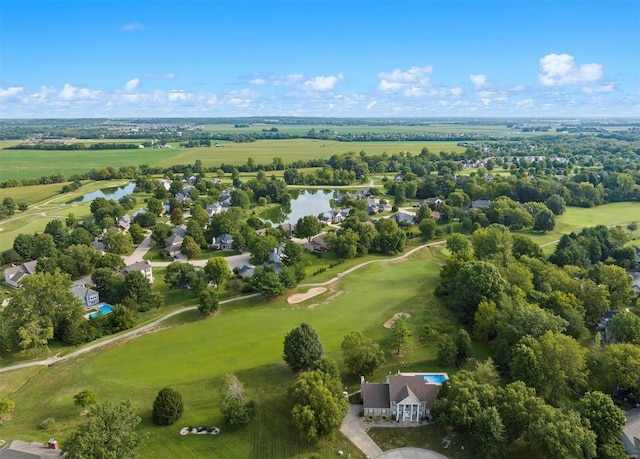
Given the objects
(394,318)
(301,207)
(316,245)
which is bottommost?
(394,318)

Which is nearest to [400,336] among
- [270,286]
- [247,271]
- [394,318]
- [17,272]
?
[394,318]

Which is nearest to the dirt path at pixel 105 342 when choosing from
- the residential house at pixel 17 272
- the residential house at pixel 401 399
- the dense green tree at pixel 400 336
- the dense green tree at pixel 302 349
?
the dense green tree at pixel 302 349

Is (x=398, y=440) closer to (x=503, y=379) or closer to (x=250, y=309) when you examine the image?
(x=503, y=379)

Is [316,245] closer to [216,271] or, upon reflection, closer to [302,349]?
[216,271]

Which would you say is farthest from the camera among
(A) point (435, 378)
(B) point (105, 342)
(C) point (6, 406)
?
(B) point (105, 342)

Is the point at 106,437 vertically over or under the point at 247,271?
over

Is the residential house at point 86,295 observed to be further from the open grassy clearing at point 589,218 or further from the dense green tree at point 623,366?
the open grassy clearing at point 589,218

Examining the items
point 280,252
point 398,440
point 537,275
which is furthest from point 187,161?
point 398,440
